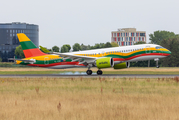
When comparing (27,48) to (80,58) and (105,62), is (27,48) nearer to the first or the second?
(80,58)

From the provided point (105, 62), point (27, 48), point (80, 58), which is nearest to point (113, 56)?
point (105, 62)

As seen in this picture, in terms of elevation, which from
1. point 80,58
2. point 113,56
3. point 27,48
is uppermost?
point 27,48

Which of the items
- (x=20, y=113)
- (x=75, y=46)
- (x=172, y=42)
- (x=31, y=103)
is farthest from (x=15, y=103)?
(x=75, y=46)

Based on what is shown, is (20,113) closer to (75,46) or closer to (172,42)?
(172,42)

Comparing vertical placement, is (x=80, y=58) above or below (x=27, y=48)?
below

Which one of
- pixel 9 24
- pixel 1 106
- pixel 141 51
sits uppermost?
pixel 9 24

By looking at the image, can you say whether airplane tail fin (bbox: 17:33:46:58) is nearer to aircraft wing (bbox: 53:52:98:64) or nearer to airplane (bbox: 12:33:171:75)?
airplane (bbox: 12:33:171:75)

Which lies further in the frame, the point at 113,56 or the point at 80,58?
the point at 80,58

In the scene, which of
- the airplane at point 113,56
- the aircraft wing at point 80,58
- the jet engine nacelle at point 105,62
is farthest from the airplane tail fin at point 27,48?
the jet engine nacelle at point 105,62

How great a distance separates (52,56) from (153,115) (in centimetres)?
3303

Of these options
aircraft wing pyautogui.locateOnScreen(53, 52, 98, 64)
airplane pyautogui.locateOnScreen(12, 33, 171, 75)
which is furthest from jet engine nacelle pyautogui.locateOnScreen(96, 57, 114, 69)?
aircraft wing pyautogui.locateOnScreen(53, 52, 98, 64)

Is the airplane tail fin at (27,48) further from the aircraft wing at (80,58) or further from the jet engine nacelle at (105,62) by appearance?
the jet engine nacelle at (105,62)

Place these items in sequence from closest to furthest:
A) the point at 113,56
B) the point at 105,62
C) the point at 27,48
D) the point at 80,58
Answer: the point at 105,62 → the point at 113,56 → the point at 80,58 → the point at 27,48

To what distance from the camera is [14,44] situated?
170000 millimetres
